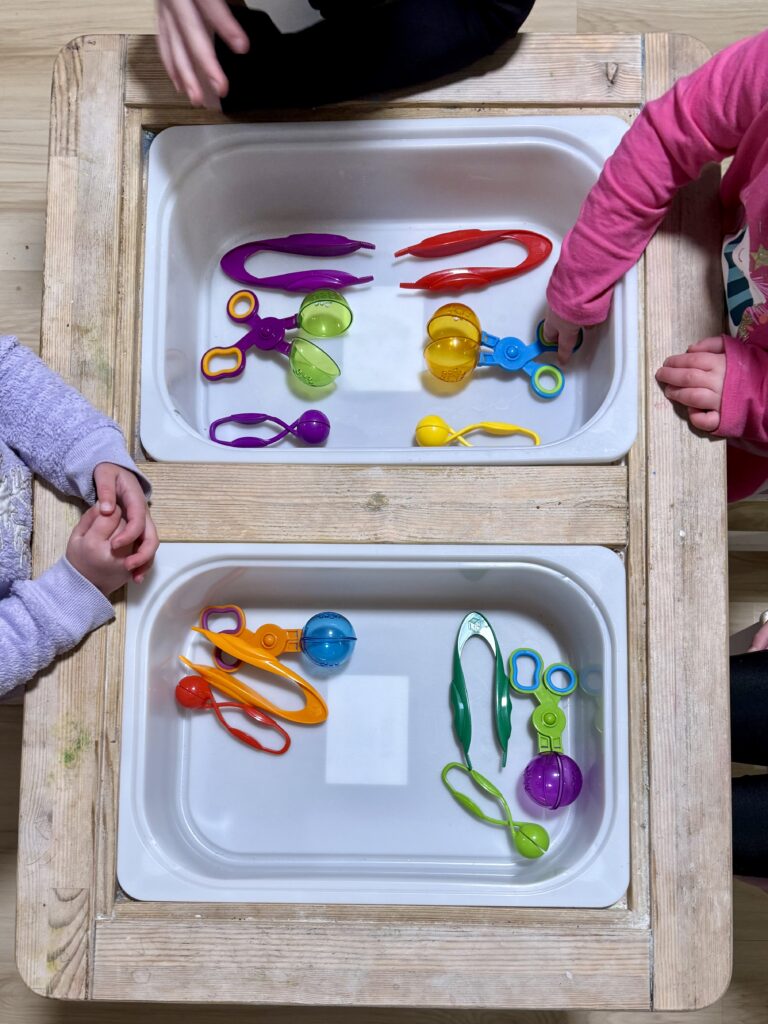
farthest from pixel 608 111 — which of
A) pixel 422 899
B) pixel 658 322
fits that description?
pixel 422 899

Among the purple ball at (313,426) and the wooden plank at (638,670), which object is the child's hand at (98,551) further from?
the wooden plank at (638,670)

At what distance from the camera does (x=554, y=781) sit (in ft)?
2.58

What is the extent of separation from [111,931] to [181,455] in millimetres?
389

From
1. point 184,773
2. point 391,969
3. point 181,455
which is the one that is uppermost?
point 181,455

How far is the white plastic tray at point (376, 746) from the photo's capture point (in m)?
0.70

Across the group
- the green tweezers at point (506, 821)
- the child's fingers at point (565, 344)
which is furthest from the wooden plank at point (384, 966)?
the child's fingers at point (565, 344)

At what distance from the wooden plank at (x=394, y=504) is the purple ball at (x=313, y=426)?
136mm

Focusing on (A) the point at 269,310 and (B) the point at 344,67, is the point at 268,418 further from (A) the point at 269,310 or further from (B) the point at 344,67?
(B) the point at 344,67

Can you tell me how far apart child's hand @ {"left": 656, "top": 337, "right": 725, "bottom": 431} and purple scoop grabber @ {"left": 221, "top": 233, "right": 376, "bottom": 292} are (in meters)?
0.36

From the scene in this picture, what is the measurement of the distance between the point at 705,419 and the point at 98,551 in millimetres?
506

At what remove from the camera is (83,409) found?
0.72 meters

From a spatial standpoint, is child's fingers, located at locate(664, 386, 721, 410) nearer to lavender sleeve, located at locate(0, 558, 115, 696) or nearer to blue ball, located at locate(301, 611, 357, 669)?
blue ball, located at locate(301, 611, 357, 669)

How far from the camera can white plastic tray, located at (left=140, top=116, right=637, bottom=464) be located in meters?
0.74

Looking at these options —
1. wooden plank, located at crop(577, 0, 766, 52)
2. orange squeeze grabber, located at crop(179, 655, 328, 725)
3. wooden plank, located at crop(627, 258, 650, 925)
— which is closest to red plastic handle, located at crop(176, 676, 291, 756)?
orange squeeze grabber, located at crop(179, 655, 328, 725)
